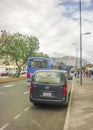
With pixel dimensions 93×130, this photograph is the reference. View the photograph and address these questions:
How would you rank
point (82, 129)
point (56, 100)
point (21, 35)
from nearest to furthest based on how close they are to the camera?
1. point (82, 129)
2. point (56, 100)
3. point (21, 35)

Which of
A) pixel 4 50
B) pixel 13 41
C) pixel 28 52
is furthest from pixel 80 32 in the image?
pixel 28 52

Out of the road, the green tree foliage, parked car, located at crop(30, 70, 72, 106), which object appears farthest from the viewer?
the green tree foliage

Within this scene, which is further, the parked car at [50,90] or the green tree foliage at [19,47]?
the green tree foliage at [19,47]

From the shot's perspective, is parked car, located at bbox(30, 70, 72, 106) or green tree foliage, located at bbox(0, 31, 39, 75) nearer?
parked car, located at bbox(30, 70, 72, 106)

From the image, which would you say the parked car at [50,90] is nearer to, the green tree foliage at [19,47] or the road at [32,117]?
the road at [32,117]

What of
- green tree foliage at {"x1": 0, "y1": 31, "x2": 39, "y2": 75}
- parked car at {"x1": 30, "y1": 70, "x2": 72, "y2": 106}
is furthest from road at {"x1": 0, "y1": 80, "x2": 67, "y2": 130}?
green tree foliage at {"x1": 0, "y1": 31, "x2": 39, "y2": 75}

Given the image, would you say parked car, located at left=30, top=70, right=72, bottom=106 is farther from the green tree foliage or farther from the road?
the green tree foliage

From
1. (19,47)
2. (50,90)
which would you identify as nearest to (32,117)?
(50,90)

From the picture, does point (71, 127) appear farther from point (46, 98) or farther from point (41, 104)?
point (41, 104)

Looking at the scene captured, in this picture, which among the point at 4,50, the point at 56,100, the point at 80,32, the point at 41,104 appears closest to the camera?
the point at 56,100

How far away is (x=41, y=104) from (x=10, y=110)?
7.69 ft

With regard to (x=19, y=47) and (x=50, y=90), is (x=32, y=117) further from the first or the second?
(x=19, y=47)

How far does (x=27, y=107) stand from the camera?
12.5 metres

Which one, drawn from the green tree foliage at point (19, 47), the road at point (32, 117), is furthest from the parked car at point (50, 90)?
the green tree foliage at point (19, 47)
